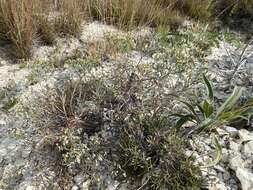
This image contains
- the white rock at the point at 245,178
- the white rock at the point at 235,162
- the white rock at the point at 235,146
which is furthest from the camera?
the white rock at the point at 235,146

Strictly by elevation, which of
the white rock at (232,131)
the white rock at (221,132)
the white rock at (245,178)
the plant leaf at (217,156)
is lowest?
the white rock at (245,178)

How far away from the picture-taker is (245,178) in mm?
2125

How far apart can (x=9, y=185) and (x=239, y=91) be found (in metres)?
1.61

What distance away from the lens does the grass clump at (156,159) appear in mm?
2100

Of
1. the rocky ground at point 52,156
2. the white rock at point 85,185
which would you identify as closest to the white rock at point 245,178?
the rocky ground at point 52,156

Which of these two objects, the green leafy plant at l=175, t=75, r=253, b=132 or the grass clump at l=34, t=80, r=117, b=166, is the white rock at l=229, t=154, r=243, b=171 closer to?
the green leafy plant at l=175, t=75, r=253, b=132

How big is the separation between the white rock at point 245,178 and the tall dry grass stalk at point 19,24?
2.29 meters

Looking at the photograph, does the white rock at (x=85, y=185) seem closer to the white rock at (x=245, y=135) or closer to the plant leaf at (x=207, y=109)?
the plant leaf at (x=207, y=109)

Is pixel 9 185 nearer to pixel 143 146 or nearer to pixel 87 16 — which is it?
pixel 143 146

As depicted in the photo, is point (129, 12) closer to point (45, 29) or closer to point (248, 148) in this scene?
point (45, 29)

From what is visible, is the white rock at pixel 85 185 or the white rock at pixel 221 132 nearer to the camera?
the white rock at pixel 85 185

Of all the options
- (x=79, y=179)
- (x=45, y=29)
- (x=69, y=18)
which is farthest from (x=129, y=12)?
(x=79, y=179)

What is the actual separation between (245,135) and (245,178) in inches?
14.7

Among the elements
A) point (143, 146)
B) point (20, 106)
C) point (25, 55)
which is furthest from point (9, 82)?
point (143, 146)
